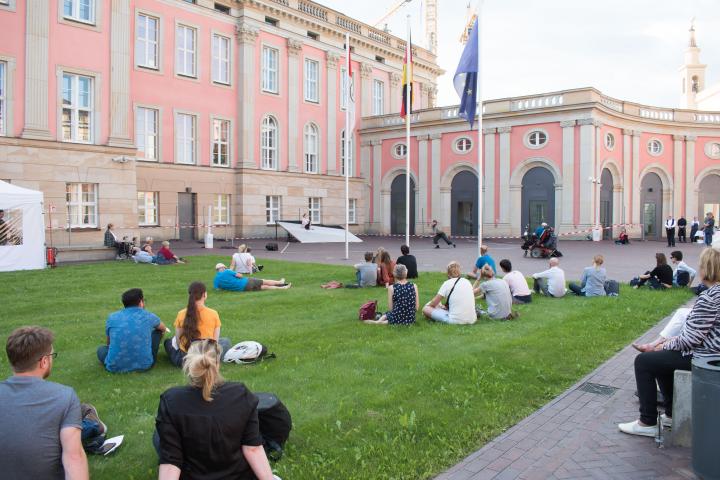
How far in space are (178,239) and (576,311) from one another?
2762 cm

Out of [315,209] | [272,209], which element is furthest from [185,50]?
[315,209]

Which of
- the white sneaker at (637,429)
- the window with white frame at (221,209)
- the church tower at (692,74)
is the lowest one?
the white sneaker at (637,429)

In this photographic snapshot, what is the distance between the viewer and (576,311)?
12.3 meters

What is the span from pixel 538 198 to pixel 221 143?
70.4 ft

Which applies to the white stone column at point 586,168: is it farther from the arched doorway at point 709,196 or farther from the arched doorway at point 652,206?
the arched doorway at point 709,196

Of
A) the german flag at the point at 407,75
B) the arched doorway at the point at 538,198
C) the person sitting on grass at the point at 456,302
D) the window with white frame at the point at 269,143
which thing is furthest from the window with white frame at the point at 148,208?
the person sitting on grass at the point at 456,302

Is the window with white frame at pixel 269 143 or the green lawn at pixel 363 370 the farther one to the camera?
the window with white frame at pixel 269 143

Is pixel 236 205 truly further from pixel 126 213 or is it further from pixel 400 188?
pixel 400 188

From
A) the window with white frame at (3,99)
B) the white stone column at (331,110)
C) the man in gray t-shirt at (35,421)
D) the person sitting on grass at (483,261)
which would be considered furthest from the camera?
the white stone column at (331,110)

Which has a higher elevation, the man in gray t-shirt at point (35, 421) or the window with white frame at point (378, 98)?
the window with white frame at point (378, 98)

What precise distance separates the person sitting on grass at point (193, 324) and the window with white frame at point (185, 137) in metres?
29.6

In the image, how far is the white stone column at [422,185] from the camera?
4462 centimetres

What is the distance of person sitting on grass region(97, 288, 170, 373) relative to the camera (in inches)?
299

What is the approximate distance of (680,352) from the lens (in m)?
5.54
